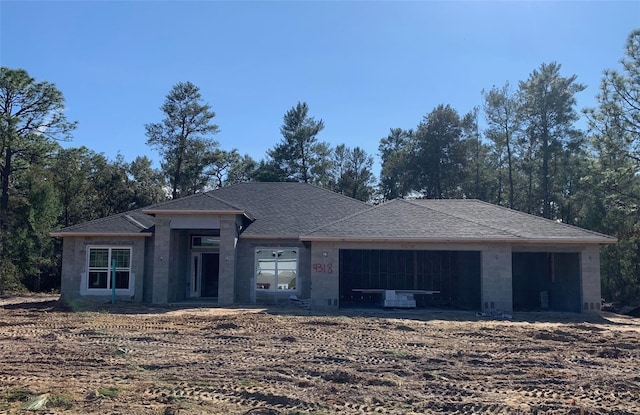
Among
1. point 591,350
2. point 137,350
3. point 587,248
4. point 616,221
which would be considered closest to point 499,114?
point 616,221

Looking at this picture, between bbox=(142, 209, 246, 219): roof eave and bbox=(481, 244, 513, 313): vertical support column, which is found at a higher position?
bbox=(142, 209, 246, 219): roof eave

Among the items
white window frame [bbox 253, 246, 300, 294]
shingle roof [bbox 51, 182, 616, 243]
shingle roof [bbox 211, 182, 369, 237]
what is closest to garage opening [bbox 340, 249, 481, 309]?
shingle roof [bbox 211, 182, 369, 237]

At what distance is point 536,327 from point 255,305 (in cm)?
1060

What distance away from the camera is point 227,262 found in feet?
71.4

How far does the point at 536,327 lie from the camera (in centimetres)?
1619

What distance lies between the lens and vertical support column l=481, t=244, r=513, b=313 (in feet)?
65.6

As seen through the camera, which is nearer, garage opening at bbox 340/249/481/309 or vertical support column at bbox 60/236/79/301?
vertical support column at bbox 60/236/79/301

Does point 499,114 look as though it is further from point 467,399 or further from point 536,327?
point 467,399

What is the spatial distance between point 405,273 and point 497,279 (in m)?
6.13

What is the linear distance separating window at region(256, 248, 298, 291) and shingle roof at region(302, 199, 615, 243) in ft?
8.52

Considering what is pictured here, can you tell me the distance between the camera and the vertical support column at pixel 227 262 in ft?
71.1

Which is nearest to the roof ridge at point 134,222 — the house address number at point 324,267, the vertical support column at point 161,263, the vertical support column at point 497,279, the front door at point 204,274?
the vertical support column at point 161,263

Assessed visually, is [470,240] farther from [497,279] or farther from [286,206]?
[286,206]

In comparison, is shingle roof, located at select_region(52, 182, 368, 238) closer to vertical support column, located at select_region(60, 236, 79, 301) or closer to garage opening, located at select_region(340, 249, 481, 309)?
vertical support column, located at select_region(60, 236, 79, 301)
